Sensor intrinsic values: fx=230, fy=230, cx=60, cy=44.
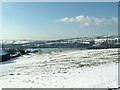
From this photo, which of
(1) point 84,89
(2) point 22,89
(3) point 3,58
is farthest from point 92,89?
(3) point 3,58

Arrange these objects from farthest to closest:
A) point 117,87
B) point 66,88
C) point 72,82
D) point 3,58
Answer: point 3,58
point 72,82
point 66,88
point 117,87

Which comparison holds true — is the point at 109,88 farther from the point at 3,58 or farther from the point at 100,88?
the point at 3,58

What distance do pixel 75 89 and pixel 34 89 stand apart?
118 inches

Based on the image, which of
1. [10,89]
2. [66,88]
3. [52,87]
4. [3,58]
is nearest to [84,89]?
[66,88]

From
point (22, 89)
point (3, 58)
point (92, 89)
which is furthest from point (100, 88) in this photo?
point (3, 58)

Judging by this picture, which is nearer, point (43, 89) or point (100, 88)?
point (100, 88)

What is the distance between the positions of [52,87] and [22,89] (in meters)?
2.18

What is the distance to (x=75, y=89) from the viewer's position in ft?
50.7

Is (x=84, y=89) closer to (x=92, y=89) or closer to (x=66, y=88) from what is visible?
(x=92, y=89)

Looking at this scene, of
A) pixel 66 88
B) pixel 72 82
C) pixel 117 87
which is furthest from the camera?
pixel 72 82

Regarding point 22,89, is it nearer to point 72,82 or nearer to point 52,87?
point 52,87

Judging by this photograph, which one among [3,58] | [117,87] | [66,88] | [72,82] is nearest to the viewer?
[117,87]

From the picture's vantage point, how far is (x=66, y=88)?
16.1 metres

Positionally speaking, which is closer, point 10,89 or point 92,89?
point 92,89
